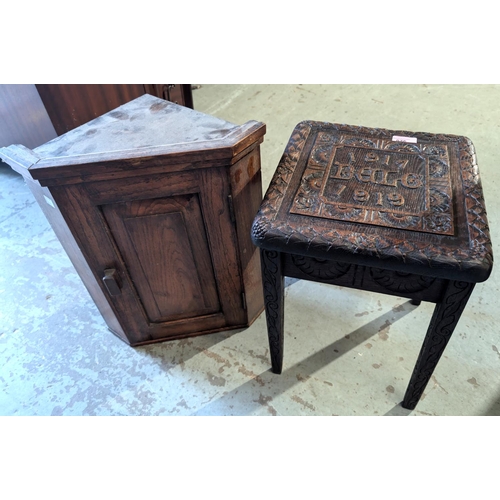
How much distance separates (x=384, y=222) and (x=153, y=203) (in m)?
0.59

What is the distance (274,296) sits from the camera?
1.02 m

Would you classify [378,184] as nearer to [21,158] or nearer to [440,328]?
[440,328]

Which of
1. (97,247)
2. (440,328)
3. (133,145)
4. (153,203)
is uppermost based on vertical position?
(133,145)

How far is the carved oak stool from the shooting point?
0.79m

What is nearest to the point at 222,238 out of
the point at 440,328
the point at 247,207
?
the point at 247,207

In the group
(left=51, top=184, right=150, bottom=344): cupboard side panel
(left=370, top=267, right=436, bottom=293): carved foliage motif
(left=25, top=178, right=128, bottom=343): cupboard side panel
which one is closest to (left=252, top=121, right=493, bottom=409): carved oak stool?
(left=370, top=267, right=436, bottom=293): carved foliage motif

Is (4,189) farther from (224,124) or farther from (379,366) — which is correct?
(379,366)

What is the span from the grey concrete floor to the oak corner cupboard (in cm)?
19

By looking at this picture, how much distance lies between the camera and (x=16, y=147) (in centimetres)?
98

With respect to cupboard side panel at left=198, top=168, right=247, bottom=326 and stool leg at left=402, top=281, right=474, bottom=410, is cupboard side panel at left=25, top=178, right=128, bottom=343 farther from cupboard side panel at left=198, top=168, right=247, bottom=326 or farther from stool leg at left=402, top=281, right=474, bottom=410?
stool leg at left=402, top=281, right=474, bottom=410

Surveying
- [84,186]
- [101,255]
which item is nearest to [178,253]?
[101,255]

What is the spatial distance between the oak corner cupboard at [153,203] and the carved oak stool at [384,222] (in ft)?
0.58

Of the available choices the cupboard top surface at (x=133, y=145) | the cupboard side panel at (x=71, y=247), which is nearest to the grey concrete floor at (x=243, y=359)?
the cupboard side panel at (x=71, y=247)

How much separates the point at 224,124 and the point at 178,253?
403 millimetres
